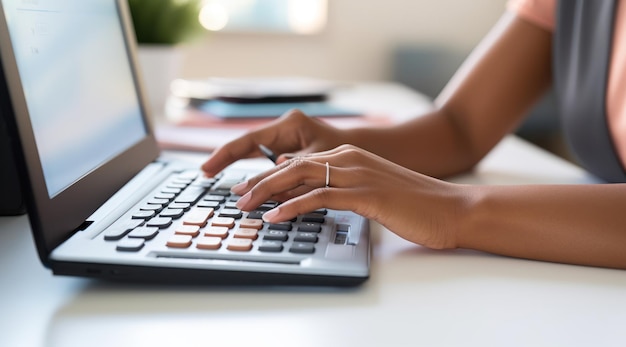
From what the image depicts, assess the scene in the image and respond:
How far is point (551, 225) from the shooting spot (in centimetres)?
53

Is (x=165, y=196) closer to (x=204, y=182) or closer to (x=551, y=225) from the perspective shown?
(x=204, y=182)

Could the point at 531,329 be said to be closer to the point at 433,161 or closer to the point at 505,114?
the point at 433,161

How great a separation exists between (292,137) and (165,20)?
596 millimetres

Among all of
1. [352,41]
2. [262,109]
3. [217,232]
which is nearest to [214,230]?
[217,232]

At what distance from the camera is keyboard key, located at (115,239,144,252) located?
0.45 metres

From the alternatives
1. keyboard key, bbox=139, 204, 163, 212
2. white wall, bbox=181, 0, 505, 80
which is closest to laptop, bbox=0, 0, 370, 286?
keyboard key, bbox=139, 204, 163, 212

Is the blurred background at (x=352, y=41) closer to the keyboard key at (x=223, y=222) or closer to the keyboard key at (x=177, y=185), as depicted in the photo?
the keyboard key at (x=177, y=185)

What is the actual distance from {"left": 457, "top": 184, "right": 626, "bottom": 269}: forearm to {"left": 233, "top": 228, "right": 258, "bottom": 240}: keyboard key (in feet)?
0.55

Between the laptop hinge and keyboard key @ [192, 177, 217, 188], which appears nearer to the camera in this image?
the laptop hinge

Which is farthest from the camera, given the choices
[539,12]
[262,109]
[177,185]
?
[262,109]

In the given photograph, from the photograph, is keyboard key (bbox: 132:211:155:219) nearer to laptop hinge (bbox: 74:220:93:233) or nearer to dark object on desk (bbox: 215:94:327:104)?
laptop hinge (bbox: 74:220:93:233)

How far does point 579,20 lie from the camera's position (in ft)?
2.68

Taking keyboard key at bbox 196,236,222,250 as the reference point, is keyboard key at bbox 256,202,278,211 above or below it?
below

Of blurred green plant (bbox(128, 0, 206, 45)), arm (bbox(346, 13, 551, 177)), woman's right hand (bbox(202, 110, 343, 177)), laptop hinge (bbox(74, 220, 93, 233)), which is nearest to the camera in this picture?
laptop hinge (bbox(74, 220, 93, 233))
